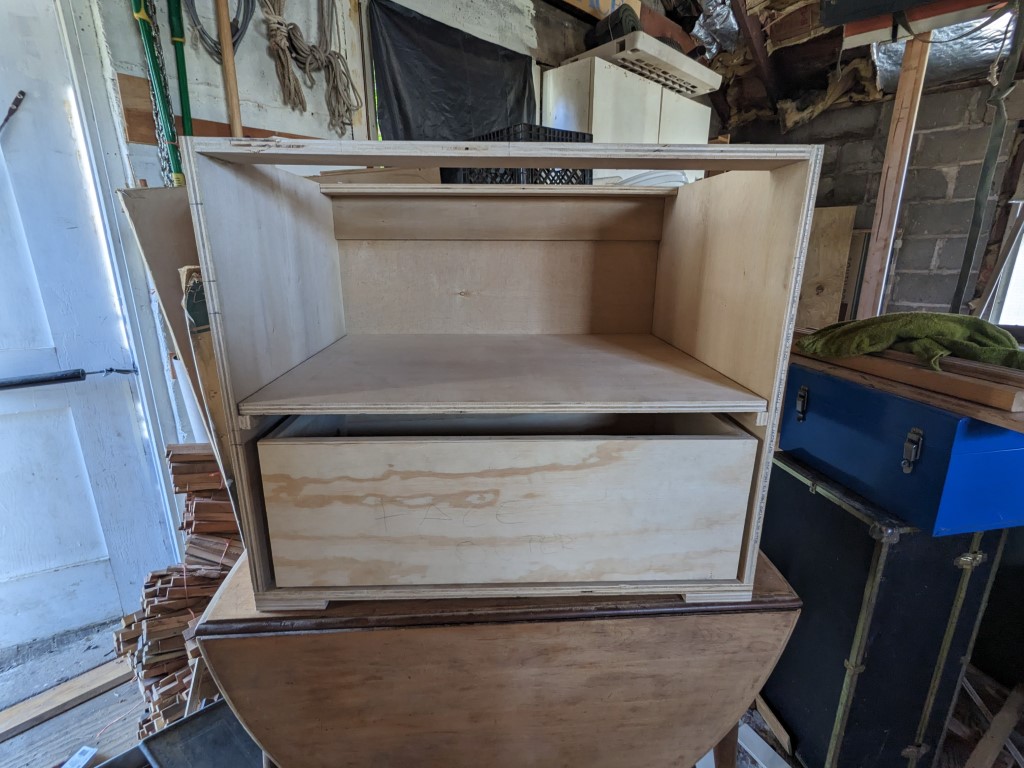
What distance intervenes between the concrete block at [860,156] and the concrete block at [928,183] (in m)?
0.28

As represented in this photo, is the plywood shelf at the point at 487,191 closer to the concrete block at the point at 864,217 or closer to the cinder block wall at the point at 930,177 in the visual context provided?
the cinder block wall at the point at 930,177

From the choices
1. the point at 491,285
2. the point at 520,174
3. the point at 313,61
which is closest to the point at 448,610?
the point at 491,285

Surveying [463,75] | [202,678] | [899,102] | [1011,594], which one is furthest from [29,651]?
[899,102]

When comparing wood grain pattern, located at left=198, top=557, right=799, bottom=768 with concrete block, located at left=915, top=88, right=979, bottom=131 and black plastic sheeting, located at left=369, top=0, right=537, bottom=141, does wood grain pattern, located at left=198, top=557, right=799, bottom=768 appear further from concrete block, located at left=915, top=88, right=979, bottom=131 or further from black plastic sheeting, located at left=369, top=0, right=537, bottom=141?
concrete block, located at left=915, top=88, right=979, bottom=131

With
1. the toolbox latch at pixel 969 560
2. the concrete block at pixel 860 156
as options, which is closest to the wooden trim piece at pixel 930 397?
the toolbox latch at pixel 969 560

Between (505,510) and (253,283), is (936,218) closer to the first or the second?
(505,510)

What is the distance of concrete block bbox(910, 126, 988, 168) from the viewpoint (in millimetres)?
2635

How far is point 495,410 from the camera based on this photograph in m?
0.65

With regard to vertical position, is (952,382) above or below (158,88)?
below

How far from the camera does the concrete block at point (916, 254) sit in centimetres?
284

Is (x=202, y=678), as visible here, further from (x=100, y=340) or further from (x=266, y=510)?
(x=100, y=340)

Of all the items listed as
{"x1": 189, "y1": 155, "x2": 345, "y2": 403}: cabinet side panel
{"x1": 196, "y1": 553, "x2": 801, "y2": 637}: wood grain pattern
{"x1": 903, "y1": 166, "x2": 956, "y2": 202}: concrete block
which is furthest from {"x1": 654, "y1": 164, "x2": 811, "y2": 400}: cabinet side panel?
{"x1": 903, "y1": 166, "x2": 956, "y2": 202}: concrete block

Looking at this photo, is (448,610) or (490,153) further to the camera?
(448,610)

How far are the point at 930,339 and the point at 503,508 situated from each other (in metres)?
0.98
